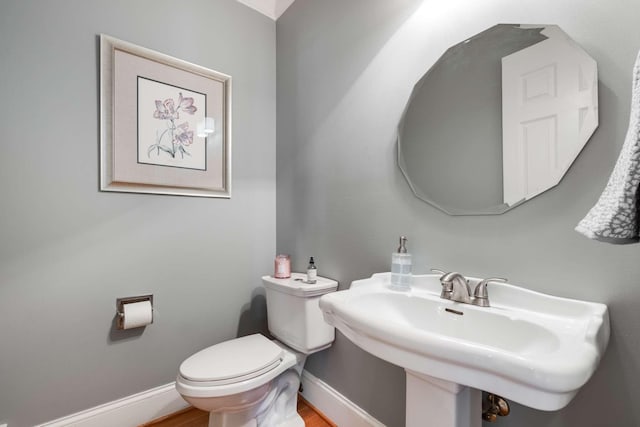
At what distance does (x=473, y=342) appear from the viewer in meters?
0.56

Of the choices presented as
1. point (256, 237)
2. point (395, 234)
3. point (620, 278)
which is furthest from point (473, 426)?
point (256, 237)

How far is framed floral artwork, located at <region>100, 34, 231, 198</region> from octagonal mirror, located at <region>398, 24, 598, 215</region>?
3.48 ft

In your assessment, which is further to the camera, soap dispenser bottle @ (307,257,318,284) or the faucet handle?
soap dispenser bottle @ (307,257,318,284)

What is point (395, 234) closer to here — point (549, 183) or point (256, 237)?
point (549, 183)

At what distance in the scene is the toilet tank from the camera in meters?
1.35

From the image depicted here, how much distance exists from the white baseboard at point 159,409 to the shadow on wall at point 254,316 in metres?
0.43

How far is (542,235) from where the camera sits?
809mm

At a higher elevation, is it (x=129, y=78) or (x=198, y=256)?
(x=129, y=78)

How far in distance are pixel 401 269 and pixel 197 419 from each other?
130cm

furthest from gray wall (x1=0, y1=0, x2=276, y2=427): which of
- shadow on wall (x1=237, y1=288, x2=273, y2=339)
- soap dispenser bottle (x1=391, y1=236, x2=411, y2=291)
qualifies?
soap dispenser bottle (x1=391, y1=236, x2=411, y2=291)

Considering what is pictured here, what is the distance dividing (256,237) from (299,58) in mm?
1122

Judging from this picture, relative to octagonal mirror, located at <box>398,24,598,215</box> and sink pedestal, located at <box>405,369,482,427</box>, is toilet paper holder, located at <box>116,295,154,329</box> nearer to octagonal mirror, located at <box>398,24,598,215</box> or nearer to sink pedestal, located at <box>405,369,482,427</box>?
sink pedestal, located at <box>405,369,482,427</box>

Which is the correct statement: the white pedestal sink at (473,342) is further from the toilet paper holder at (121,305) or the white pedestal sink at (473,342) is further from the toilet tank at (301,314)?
the toilet paper holder at (121,305)

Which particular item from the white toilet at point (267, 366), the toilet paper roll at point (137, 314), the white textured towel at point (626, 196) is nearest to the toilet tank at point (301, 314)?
the white toilet at point (267, 366)
